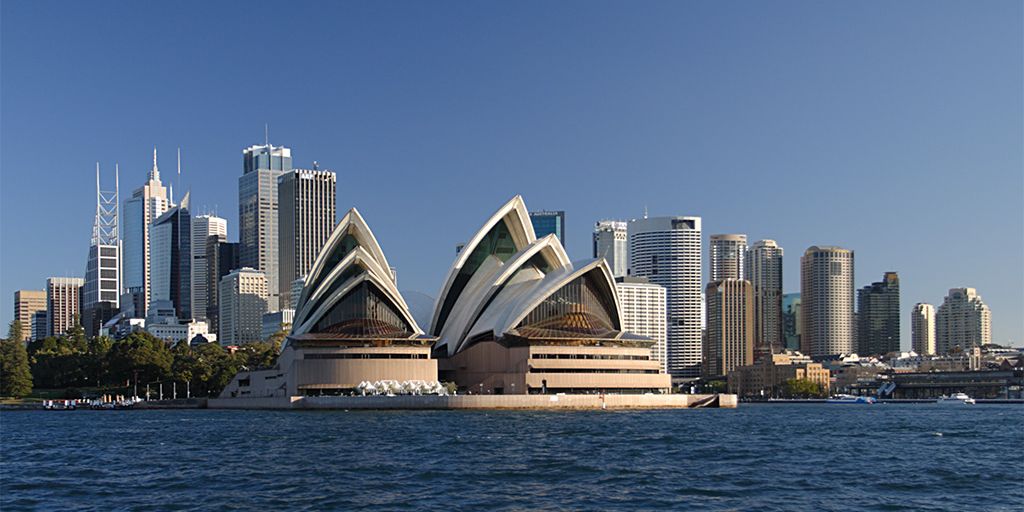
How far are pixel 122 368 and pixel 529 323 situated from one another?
51.4 meters

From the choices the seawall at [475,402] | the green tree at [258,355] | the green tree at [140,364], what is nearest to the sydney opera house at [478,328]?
the seawall at [475,402]

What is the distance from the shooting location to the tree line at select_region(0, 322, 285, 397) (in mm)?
141125

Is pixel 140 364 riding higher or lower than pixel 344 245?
lower

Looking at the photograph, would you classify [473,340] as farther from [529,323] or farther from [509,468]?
[509,468]

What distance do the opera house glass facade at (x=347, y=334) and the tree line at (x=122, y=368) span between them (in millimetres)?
14977

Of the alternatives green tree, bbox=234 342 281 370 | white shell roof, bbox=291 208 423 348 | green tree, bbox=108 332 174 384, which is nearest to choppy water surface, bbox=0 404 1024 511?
white shell roof, bbox=291 208 423 348

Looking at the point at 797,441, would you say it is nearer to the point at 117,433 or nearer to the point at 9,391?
the point at 117,433

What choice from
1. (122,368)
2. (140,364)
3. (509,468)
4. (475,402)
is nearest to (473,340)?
(475,402)

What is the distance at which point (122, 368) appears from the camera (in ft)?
466

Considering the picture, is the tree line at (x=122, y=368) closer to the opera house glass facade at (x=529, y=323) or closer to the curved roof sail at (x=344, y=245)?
the curved roof sail at (x=344, y=245)

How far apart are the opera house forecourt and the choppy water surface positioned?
3306cm

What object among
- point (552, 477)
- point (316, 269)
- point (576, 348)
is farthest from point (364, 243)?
point (552, 477)

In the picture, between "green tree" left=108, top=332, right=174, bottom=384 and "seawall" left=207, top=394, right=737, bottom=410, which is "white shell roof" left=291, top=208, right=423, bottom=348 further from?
"green tree" left=108, top=332, right=174, bottom=384

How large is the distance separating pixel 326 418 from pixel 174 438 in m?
21.9
